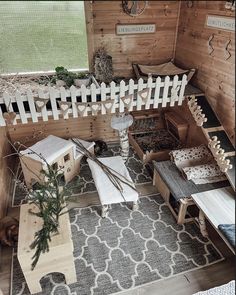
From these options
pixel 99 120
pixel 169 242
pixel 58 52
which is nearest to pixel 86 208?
pixel 169 242

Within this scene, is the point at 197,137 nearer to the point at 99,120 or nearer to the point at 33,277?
the point at 99,120

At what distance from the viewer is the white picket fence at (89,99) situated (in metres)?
1.82

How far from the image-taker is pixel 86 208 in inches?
83.1

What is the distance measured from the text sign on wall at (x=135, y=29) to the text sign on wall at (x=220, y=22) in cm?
55

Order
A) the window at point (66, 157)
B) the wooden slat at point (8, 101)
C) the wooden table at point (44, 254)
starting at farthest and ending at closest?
the window at point (66, 157), the wooden slat at point (8, 101), the wooden table at point (44, 254)

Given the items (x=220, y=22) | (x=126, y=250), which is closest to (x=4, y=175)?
(x=126, y=250)

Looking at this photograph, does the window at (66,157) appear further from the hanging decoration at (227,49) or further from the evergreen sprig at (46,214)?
the hanging decoration at (227,49)

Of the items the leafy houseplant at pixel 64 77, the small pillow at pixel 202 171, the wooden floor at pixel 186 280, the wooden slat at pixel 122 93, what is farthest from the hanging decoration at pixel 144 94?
the wooden floor at pixel 186 280

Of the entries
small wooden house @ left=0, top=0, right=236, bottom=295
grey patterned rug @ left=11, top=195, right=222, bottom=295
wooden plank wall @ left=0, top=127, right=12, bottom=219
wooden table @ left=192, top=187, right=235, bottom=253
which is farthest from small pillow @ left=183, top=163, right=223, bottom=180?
wooden plank wall @ left=0, top=127, right=12, bottom=219

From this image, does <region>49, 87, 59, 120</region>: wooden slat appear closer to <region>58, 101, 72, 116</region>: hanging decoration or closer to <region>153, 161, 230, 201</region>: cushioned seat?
<region>58, 101, 72, 116</region>: hanging decoration

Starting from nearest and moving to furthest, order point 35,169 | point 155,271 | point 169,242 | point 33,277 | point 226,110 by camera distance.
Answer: point 226,110
point 33,277
point 155,271
point 169,242
point 35,169

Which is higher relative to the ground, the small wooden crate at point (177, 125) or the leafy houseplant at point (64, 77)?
the leafy houseplant at point (64, 77)

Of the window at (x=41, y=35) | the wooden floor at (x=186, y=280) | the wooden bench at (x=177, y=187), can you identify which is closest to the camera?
the window at (x=41, y=35)

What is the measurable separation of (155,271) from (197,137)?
3.88ft
